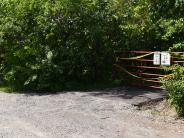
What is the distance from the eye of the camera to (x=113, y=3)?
1413 centimetres

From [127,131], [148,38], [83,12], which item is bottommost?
[127,131]

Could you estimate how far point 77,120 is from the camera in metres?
6.59

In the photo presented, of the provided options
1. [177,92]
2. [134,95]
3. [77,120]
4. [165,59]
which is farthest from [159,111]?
[165,59]

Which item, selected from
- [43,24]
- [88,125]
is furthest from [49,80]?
[88,125]

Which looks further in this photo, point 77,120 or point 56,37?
point 56,37

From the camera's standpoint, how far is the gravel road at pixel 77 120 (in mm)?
5562

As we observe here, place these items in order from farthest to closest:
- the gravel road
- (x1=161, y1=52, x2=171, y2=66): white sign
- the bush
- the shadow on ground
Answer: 1. (x1=161, y1=52, x2=171, y2=66): white sign
2. the shadow on ground
3. the bush
4. the gravel road

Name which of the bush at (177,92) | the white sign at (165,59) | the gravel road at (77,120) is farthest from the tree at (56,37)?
the bush at (177,92)

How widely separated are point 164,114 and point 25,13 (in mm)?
8908

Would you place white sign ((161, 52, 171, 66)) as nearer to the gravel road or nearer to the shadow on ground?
the shadow on ground

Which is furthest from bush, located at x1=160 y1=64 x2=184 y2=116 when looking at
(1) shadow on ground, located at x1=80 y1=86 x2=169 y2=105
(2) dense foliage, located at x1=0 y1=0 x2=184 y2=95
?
(2) dense foliage, located at x1=0 y1=0 x2=184 y2=95

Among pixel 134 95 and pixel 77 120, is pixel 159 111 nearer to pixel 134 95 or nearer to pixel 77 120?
pixel 134 95

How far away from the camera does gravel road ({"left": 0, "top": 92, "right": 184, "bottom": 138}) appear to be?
5562mm

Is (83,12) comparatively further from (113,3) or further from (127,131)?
(127,131)
